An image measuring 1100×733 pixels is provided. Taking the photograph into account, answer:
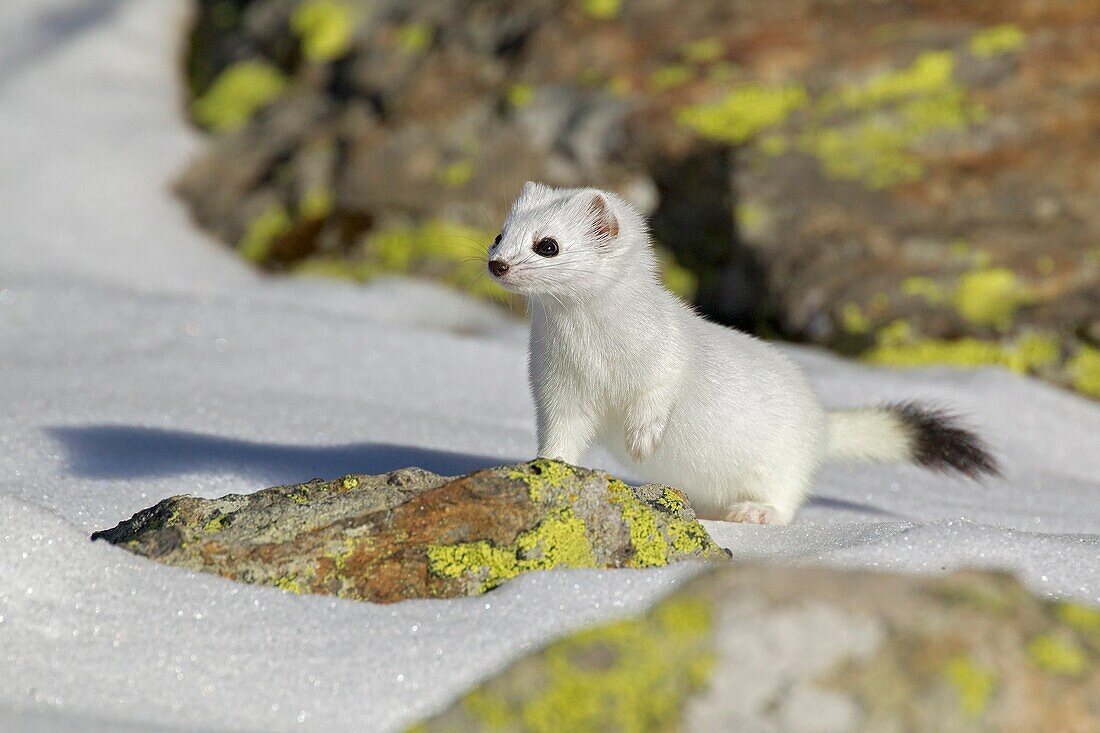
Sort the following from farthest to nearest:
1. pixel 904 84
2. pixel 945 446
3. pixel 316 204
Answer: pixel 316 204 < pixel 904 84 < pixel 945 446

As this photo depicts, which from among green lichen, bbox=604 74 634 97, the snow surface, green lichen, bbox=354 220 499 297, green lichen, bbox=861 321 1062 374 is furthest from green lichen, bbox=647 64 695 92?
green lichen, bbox=861 321 1062 374

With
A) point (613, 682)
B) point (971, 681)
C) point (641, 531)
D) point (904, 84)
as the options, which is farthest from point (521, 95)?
point (971, 681)

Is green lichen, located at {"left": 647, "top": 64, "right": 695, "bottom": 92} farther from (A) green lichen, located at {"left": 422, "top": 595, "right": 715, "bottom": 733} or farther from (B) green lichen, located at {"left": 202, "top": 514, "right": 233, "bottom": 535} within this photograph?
(A) green lichen, located at {"left": 422, "top": 595, "right": 715, "bottom": 733}

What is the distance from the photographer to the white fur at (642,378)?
3314 millimetres

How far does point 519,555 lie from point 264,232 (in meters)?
5.16

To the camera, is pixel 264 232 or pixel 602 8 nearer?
pixel 264 232

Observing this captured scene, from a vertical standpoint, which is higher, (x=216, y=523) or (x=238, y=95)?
(x=238, y=95)

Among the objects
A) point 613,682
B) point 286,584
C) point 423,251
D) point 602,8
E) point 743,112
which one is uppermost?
point 602,8

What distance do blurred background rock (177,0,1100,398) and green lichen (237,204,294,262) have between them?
0.02 m

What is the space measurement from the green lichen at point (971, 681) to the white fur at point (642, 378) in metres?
1.82

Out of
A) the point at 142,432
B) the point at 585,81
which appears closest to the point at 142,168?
the point at 585,81

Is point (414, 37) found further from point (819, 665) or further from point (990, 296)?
point (819, 665)

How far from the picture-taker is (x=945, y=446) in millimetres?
3770

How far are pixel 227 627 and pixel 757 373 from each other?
1.82 m
